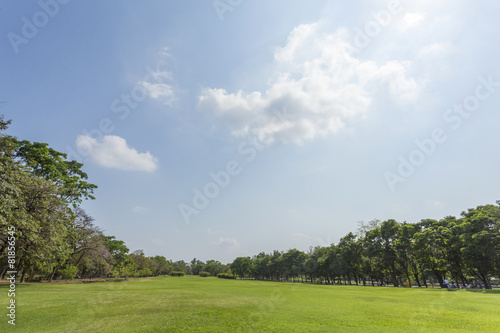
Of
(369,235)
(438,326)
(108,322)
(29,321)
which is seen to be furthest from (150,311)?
(369,235)

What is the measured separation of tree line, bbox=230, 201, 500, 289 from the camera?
41125 mm

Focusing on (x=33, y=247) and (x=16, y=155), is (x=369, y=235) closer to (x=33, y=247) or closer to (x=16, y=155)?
(x=33, y=247)

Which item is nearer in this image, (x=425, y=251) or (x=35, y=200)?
(x=35, y=200)

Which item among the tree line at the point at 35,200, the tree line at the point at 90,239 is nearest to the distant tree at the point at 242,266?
the tree line at the point at 90,239

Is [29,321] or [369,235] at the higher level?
[369,235]

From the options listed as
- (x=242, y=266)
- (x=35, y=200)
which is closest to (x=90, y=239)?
(x=35, y=200)

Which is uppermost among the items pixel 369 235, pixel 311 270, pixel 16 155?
pixel 16 155

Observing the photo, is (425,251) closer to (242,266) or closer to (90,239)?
(90,239)

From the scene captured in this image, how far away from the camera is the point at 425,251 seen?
5094 centimetres

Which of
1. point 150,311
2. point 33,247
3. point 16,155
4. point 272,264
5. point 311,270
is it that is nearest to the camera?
point 150,311

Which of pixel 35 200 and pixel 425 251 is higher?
pixel 35 200

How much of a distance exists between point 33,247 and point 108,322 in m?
19.6

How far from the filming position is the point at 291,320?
13.5 metres

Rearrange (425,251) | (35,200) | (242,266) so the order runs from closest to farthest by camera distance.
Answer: (35,200)
(425,251)
(242,266)
